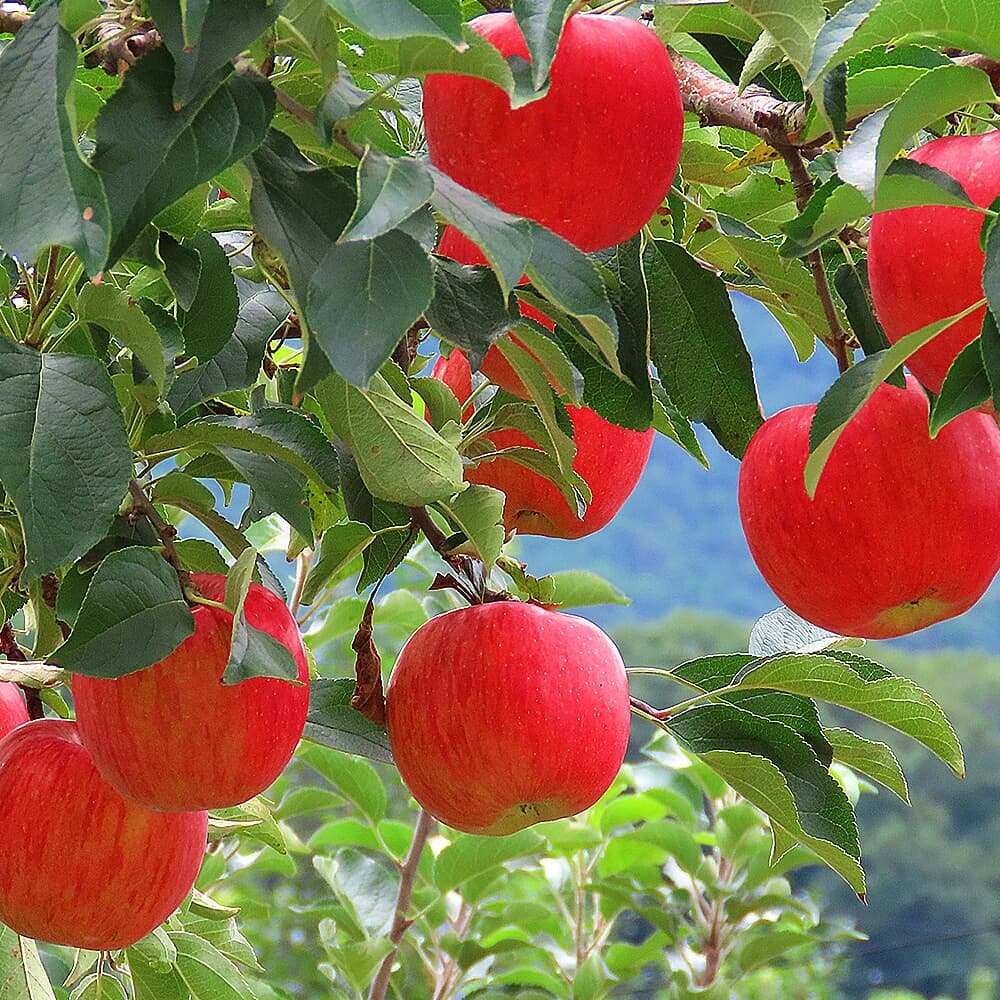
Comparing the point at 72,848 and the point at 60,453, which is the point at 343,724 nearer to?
the point at 72,848

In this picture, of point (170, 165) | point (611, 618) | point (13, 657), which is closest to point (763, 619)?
point (13, 657)

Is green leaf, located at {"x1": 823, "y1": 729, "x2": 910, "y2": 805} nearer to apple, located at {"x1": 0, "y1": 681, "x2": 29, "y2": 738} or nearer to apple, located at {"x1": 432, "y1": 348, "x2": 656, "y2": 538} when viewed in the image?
apple, located at {"x1": 432, "y1": 348, "x2": 656, "y2": 538}

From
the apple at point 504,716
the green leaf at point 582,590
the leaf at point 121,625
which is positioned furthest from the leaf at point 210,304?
the green leaf at point 582,590

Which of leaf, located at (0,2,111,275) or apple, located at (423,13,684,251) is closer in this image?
leaf, located at (0,2,111,275)

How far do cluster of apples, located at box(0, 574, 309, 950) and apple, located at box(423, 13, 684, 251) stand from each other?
227mm

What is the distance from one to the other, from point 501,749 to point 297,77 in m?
0.34

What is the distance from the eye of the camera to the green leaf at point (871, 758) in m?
0.76

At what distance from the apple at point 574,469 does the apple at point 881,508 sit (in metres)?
0.15

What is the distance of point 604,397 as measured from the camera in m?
0.65

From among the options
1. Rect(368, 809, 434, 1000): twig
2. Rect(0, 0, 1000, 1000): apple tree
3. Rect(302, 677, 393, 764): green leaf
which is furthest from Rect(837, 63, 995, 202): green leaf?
Rect(368, 809, 434, 1000): twig

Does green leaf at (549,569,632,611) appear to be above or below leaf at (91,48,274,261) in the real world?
below

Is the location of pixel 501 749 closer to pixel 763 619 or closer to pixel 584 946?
pixel 763 619

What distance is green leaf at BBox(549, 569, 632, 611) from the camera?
1.20 meters

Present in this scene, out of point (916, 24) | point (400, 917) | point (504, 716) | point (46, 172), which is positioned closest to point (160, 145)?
point (46, 172)
